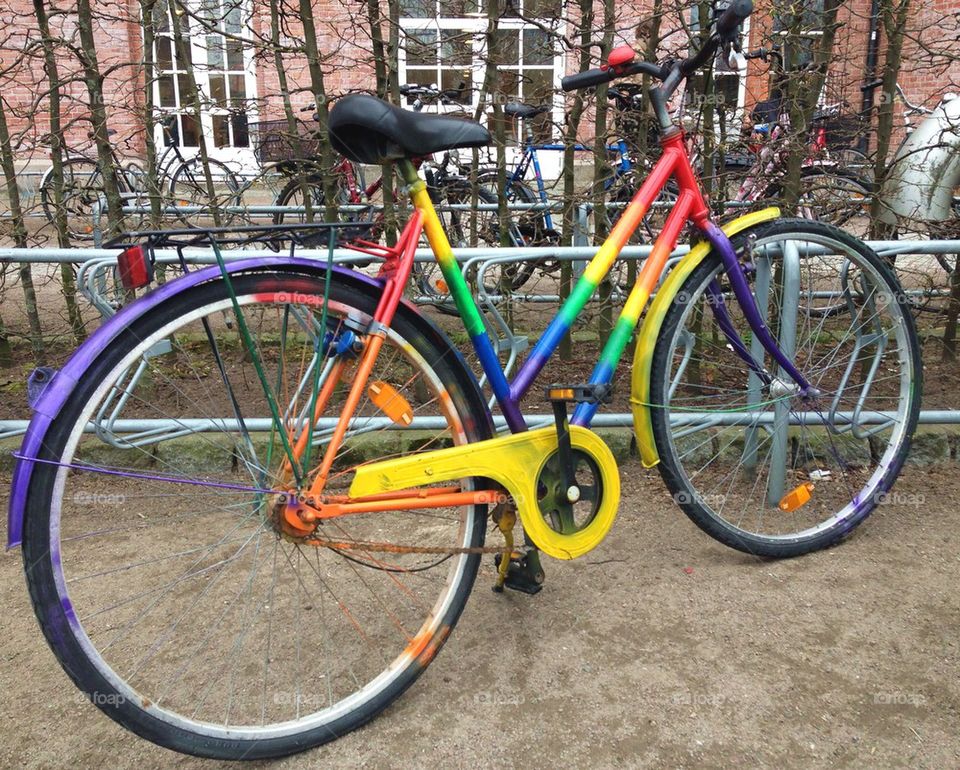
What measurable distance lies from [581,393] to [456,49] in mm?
2442

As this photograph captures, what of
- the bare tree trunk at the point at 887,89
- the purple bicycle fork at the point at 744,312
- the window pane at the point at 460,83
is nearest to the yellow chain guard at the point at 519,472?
the purple bicycle fork at the point at 744,312

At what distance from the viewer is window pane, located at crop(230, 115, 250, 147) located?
4836 mm

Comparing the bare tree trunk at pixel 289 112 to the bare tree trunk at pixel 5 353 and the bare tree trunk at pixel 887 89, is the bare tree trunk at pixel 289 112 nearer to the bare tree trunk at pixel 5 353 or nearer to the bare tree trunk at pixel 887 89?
the bare tree trunk at pixel 5 353

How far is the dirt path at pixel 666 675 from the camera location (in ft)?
7.00

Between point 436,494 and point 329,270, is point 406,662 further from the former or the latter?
point 329,270

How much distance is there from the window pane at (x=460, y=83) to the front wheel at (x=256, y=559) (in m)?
2.09

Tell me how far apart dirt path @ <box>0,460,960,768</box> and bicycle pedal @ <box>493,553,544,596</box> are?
0.43ft

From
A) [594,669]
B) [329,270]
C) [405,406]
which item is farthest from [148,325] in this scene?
[594,669]

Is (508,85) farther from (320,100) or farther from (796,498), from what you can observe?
(796,498)

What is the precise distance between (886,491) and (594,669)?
1.44 meters

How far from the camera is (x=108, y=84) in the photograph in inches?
205
